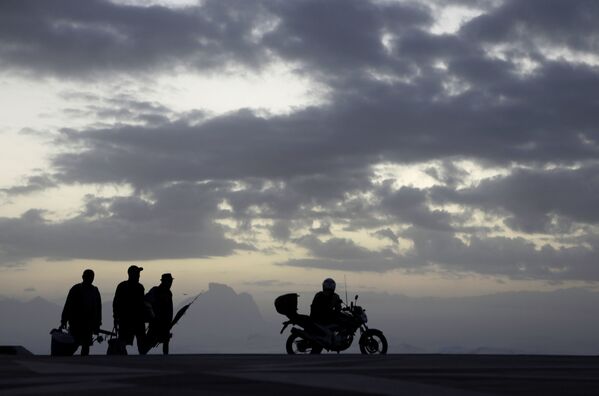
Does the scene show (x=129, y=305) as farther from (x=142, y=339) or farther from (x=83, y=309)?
(x=83, y=309)

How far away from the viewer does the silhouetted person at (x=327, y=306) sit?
73.2 ft

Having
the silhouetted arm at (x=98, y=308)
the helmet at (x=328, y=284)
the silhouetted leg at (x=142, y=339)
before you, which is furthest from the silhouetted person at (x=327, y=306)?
the silhouetted arm at (x=98, y=308)

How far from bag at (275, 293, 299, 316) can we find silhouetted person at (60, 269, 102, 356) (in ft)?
14.3

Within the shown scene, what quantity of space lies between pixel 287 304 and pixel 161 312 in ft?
9.59

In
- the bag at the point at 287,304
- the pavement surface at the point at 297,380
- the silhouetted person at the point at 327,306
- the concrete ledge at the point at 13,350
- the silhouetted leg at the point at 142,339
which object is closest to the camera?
the pavement surface at the point at 297,380

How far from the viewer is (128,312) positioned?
21.2 meters

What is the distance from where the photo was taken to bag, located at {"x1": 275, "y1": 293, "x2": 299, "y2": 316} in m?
22.6

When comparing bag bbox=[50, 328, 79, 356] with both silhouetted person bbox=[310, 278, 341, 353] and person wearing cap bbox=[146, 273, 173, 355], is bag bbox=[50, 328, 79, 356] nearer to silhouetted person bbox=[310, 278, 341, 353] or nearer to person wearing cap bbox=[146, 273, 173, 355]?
person wearing cap bbox=[146, 273, 173, 355]

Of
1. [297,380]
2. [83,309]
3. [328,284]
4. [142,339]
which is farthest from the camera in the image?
[328,284]

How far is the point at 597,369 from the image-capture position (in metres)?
13.9

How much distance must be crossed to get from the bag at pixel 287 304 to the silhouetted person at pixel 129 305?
3.25 metres

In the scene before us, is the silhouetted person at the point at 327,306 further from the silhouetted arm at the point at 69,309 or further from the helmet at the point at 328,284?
Answer: the silhouetted arm at the point at 69,309

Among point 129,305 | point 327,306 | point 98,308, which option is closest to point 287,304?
point 327,306

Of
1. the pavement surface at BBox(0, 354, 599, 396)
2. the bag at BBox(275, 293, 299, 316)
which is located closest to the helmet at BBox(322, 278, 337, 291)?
the bag at BBox(275, 293, 299, 316)
